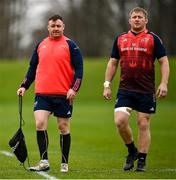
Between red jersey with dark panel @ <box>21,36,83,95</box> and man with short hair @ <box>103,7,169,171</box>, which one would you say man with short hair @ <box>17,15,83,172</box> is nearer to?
red jersey with dark panel @ <box>21,36,83,95</box>

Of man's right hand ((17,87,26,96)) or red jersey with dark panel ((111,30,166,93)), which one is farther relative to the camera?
man's right hand ((17,87,26,96))

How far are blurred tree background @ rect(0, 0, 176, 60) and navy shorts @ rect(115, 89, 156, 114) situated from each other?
48668 mm

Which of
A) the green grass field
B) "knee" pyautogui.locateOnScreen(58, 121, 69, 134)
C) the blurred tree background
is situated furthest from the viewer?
the blurred tree background

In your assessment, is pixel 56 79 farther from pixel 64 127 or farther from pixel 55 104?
pixel 64 127

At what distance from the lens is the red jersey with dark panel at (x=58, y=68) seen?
37.7 feet

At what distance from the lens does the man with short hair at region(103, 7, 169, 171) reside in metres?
11.5

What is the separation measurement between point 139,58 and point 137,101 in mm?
613

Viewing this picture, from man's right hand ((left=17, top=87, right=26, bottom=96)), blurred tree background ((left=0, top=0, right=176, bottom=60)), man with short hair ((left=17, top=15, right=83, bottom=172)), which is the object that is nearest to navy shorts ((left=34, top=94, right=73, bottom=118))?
man with short hair ((left=17, top=15, right=83, bottom=172))

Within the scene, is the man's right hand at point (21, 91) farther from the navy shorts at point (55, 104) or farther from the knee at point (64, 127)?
the knee at point (64, 127)

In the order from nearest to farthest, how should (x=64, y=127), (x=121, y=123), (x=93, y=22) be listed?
(x=121, y=123)
(x=64, y=127)
(x=93, y=22)

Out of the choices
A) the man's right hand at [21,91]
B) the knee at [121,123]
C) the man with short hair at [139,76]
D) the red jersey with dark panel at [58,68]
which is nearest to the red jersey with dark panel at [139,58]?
the man with short hair at [139,76]

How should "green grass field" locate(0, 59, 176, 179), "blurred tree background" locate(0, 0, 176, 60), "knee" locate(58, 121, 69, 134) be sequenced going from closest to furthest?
1. "green grass field" locate(0, 59, 176, 179)
2. "knee" locate(58, 121, 69, 134)
3. "blurred tree background" locate(0, 0, 176, 60)

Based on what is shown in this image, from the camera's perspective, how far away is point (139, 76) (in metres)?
11.6

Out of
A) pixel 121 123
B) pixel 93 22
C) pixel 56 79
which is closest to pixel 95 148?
pixel 121 123
